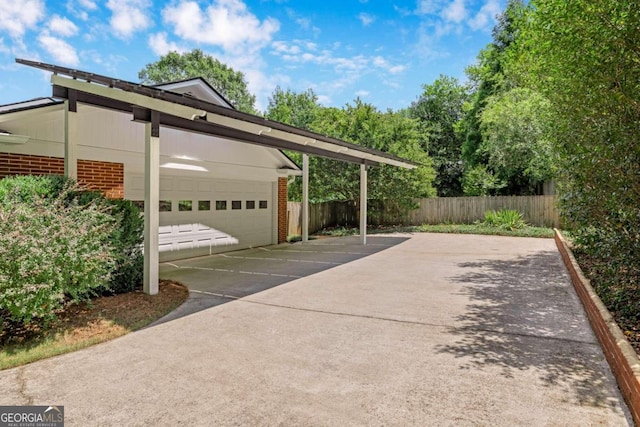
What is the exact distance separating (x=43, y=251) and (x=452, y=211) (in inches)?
722

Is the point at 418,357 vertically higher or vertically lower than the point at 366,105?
lower

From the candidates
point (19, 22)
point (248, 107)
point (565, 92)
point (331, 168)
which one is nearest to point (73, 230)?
point (565, 92)

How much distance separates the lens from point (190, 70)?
115ft

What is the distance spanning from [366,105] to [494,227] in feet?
26.7

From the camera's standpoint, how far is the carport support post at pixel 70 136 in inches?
257

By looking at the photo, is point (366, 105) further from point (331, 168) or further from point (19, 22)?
point (19, 22)

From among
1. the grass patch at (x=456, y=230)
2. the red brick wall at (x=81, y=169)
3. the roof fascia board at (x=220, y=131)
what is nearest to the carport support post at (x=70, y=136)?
the red brick wall at (x=81, y=169)

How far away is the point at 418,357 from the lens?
148 inches

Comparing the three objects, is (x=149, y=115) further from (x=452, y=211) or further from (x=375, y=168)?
(x=452, y=211)

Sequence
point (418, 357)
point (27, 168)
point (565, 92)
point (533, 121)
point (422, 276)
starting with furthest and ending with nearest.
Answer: point (533, 121) < point (422, 276) < point (27, 168) < point (565, 92) < point (418, 357)

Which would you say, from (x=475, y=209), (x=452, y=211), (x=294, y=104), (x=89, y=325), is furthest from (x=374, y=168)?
(x=294, y=104)

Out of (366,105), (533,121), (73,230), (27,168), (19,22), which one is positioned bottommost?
(73,230)

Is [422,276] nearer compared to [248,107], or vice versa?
[422,276]

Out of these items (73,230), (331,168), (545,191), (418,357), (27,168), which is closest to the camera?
(418,357)
